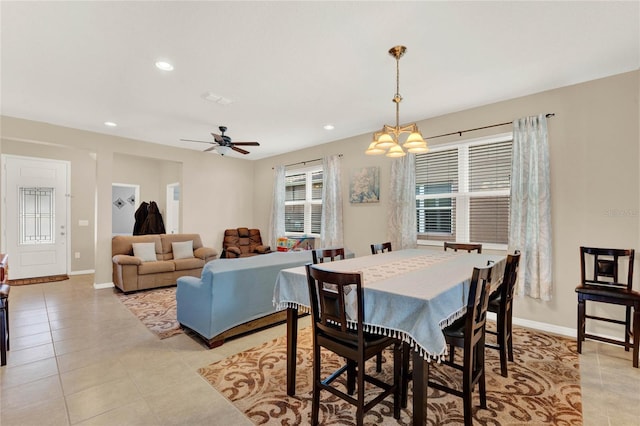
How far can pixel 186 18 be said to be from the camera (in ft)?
7.18

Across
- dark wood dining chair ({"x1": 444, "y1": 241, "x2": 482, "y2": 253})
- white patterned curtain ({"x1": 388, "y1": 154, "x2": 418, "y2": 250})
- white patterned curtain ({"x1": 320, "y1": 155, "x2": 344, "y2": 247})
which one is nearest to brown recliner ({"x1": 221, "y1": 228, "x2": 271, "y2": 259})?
white patterned curtain ({"x1": 320, "y1": 155, "x2": 344, "y2": 247})

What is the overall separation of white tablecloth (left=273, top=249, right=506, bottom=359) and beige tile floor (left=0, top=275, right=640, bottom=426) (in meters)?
0.92

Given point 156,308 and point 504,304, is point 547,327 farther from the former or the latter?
point 156,308

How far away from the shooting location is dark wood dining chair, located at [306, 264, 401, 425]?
164 cm

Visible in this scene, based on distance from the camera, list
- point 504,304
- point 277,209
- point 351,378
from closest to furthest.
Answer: point 351,378
point 504,304
point 277,209

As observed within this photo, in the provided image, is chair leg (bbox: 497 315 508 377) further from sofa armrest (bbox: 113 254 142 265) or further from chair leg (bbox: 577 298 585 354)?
sofa armrest (bbox: 113 254 142 265)

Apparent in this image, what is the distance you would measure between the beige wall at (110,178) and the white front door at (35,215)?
0.17m

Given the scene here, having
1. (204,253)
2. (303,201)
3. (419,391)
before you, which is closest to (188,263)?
(204,253)

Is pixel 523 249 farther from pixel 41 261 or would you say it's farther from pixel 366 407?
pixel 41 261

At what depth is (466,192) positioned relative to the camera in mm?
4066

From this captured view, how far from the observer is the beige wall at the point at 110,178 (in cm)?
494

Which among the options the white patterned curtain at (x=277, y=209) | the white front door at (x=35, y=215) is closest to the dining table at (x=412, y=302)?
the white patterned curtain at (x=277, y=209)

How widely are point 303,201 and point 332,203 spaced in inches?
43.7

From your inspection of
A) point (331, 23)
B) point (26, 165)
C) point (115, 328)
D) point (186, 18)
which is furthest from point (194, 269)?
point (331, 23)
